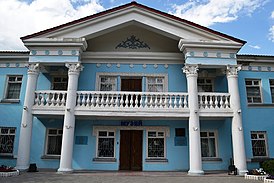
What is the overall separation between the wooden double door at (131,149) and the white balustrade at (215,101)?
3.49m

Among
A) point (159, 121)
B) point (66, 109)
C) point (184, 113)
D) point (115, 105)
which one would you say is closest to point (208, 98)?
point (184, 113)

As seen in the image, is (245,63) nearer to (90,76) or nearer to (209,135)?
(209,135)

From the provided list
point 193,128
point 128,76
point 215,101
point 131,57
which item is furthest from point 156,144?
point 131,57

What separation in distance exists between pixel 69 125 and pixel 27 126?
6.29 feet

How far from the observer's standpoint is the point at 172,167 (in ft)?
38.9

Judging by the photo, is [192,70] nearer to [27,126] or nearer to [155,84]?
[155,84]

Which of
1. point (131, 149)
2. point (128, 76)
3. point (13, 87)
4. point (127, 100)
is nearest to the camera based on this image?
point (127, 100)

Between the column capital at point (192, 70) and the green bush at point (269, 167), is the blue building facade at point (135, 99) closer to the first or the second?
the column capital at point (192, 70)

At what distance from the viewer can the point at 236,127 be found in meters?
10.8

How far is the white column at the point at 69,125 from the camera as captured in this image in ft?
33.9

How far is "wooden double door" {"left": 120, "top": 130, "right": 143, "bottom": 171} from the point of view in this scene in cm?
1190

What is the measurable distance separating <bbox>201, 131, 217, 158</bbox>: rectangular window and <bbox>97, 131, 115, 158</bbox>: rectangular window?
15.4 feet

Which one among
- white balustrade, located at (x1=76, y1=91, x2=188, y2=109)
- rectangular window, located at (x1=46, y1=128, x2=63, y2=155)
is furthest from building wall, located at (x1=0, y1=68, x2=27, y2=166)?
white balustrade, located at (x1=76, y1=91, x2=188, y2=109)

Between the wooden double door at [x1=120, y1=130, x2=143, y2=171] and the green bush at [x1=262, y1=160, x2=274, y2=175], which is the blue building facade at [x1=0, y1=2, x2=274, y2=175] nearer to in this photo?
the wooden double door at [x1=120, y1=130, x2=143, y2=171]
